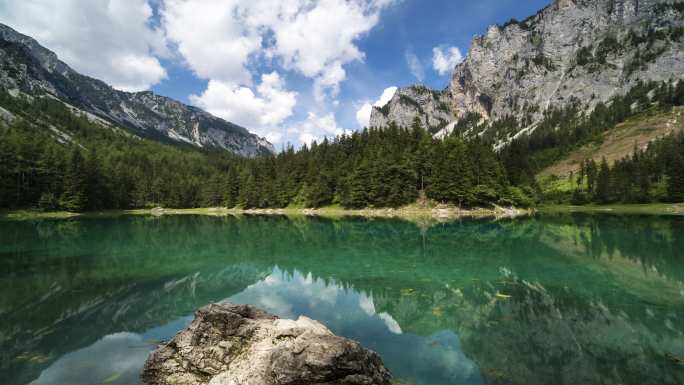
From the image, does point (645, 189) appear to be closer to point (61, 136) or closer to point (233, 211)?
point (233, 211)

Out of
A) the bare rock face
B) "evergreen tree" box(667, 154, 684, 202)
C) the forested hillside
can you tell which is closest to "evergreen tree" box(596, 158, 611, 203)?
the forested hillside

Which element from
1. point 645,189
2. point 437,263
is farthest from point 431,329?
point 645,189

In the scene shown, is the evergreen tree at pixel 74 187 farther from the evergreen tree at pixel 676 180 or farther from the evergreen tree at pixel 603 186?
the evergreen tree at pixel 676 180

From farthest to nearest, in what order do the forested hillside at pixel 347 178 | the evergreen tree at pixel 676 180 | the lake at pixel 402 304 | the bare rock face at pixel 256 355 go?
1. the evergreen tree at pixel 676 180
2. the forested hillside at pixel 347 178
3. the lake at pixel 402 304
4. the bare rock face at pixel 256 355

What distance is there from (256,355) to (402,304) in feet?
28.7

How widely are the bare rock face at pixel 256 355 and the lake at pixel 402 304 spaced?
122 cm

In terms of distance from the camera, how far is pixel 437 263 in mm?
25141

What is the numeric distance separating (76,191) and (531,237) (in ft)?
321

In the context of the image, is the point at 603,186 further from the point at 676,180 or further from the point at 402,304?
the point at 402,304

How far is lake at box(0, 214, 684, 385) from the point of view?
32.9 ft

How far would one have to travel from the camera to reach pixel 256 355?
347 inches

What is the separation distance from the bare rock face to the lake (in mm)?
1219

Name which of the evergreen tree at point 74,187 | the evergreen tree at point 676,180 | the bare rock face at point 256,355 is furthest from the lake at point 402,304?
the evergreen tree at point 676,180

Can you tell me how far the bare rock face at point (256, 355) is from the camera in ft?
25.2
